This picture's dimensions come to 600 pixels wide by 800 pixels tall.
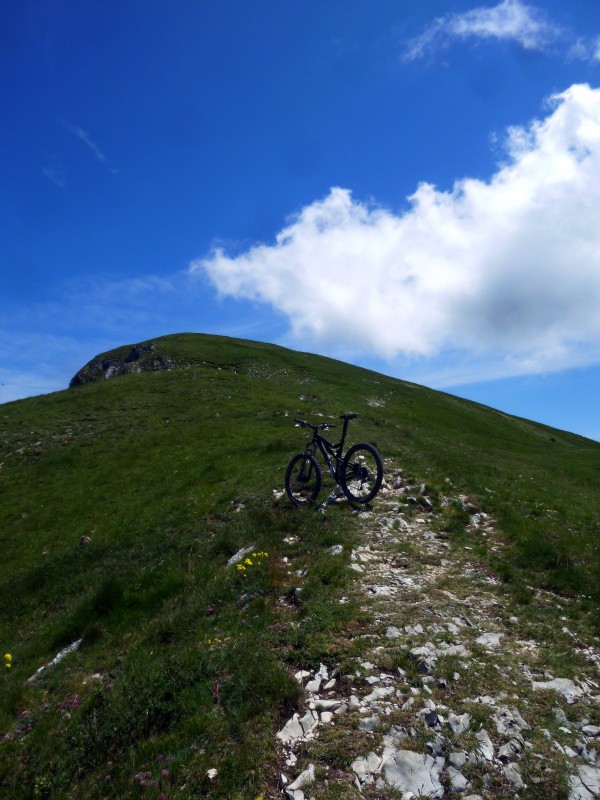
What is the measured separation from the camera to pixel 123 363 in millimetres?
87250

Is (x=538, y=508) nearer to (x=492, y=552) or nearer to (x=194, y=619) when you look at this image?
(x=492, y=552)

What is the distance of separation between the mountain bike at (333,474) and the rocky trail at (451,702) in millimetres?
5125

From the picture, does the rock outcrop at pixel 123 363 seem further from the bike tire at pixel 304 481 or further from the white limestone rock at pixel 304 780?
the white limestone rock at pixel 304 780

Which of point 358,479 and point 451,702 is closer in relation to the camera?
point 451,702

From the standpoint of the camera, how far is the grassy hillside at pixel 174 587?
6836 millimetres

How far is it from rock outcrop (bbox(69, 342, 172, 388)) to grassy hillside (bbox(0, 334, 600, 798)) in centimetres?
3420

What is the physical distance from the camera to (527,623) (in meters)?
9.39

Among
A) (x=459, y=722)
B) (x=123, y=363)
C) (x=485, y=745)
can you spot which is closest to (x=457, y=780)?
(x=485, y=745)

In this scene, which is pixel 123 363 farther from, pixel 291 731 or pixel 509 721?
pixel 509 721

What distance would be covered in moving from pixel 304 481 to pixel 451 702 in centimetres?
1074

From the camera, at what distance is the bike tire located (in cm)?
1673

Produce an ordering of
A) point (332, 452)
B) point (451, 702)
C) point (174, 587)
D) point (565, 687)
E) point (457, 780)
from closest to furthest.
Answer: point (457, 780)
point (451, 702)
point (565, 687)
point (174, 587)
point (332, 452)

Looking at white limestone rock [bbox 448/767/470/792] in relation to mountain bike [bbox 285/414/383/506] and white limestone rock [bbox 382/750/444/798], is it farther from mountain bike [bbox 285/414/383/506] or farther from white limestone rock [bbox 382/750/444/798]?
mountain bike [bbox 285/414/383/506]

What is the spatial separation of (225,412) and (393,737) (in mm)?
39721
